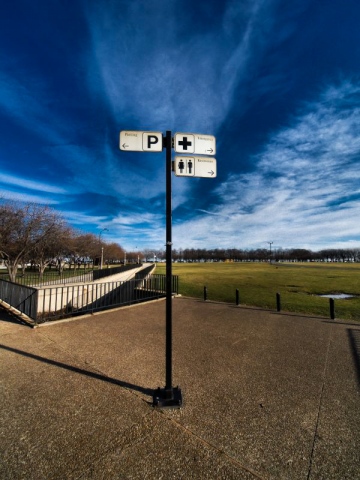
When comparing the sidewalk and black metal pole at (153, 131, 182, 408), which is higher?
black metal pole at (153, 131, 182, 408)

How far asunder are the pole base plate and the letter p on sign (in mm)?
3379

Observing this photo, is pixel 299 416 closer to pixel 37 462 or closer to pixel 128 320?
pixel 37 462

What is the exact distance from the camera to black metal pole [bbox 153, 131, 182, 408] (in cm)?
303

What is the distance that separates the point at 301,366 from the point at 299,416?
1.60 m

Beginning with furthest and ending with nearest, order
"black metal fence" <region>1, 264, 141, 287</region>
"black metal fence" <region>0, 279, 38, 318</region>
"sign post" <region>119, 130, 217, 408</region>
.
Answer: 1. "black metal fence" <region>1, 264, 141, 287</region>
2. "black metal fence" <region>0, 279, 38, 318</region>
3. "sign post" <region>119, 130, 217, 408</region>

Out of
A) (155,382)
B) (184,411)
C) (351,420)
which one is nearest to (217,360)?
(155,382)

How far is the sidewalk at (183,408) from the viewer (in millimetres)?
2156

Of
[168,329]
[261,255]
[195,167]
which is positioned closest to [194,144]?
[195,167]

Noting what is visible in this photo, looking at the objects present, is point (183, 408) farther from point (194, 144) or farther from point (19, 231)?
point (19, 231)

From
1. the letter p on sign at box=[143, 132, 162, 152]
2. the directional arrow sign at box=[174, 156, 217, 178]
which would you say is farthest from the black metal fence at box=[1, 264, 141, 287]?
the directional arrow sign at box=[174, 156, 217, 178]

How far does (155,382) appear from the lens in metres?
3.61

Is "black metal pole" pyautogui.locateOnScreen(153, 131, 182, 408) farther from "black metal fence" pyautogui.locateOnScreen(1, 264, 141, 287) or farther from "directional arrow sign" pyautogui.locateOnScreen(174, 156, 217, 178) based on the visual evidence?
"black metal fence" pyautogui.locateOnScreen(1, 264, 141, 287)

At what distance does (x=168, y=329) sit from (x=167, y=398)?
894mm

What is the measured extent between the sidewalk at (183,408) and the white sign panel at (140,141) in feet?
11.6
